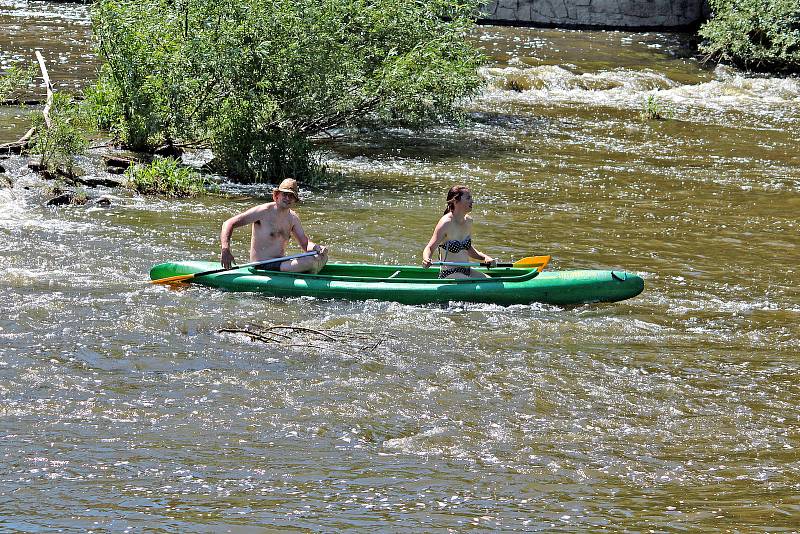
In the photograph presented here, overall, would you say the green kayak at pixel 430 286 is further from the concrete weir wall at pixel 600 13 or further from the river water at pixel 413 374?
the concrete weir wall at pixel 600 13

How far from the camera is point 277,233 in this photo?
9141mm

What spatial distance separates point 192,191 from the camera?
12.4 metres

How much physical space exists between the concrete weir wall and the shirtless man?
22731mm

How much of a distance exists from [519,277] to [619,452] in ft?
10.1

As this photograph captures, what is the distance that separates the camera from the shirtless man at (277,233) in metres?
8.90

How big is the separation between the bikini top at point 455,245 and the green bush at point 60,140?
5.45m

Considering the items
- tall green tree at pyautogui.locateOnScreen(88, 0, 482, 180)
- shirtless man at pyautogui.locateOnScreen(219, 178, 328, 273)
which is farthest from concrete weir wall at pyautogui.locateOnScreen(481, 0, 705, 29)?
shirtless man at pyautogui.locateOnScreen(219, 178, 328, 273)

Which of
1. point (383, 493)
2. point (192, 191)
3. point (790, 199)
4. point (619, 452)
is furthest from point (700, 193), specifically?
point (383, 493)

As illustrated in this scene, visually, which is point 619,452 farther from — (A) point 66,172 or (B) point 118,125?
(B) point 118,125

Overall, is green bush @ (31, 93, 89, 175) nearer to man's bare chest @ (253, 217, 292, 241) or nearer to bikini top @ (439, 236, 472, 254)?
man's bare chest @ (253, 217, 292, 241)

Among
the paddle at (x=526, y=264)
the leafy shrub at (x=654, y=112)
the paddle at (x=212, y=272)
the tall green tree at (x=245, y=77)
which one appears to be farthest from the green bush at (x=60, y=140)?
the leafy shrub at (x=654, y=112)

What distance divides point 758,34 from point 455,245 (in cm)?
1827

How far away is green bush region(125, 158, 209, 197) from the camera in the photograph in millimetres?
12305

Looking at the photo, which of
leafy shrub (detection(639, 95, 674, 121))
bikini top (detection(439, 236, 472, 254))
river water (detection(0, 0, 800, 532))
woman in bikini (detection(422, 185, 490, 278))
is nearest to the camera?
river water (detection(0, 0, 800, 532))
